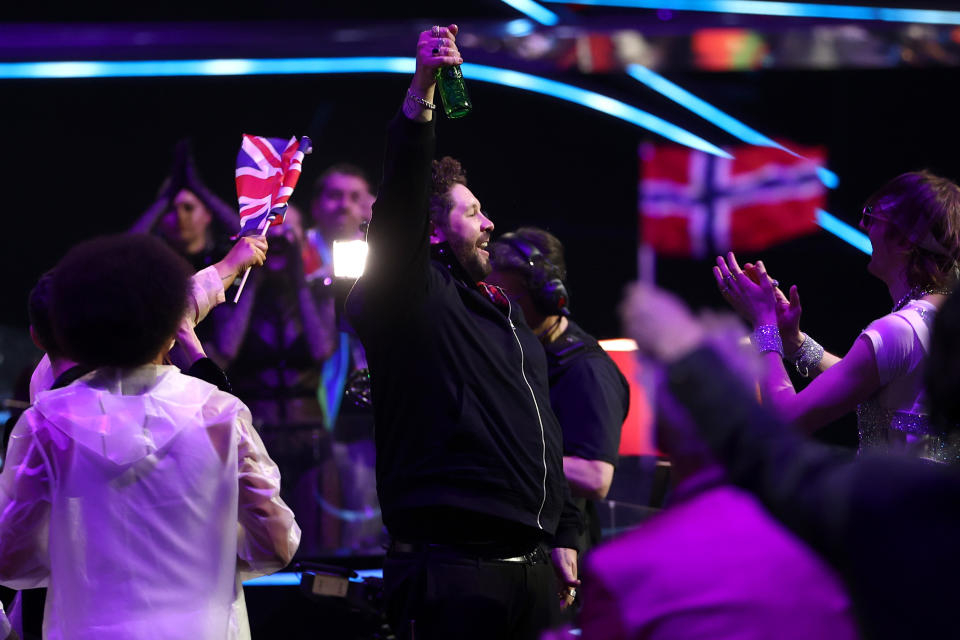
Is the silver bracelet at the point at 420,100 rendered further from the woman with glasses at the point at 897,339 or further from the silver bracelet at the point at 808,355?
the silver bracelet at the point at 808,355

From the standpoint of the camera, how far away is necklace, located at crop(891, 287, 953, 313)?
2252mm

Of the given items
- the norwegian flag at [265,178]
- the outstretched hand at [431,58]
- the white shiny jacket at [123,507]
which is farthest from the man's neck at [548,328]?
the white shiny jacket at [123,507]

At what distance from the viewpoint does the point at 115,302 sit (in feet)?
5.49

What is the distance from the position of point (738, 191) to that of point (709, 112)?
522mm

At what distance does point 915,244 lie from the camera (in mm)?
2256

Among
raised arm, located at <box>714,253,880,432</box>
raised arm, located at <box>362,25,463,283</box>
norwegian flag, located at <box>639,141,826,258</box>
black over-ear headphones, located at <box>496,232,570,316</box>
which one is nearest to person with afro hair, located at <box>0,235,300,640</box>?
raised arm, located at <box>362,25,463,283</box>

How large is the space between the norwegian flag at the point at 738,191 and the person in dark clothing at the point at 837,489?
4.61 m

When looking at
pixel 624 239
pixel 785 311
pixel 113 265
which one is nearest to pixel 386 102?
pixel 624 239

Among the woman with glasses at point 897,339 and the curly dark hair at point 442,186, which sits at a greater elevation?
the curly dark hair at point 442,186

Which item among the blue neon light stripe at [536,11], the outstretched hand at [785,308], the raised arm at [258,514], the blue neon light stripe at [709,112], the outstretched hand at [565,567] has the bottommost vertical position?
the outstretched hand at [565,567]

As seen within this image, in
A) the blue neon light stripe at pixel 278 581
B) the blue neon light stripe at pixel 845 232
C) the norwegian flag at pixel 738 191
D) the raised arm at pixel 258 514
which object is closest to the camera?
the raised arm at pixel 258 514

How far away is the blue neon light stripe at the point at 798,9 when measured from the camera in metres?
5.55

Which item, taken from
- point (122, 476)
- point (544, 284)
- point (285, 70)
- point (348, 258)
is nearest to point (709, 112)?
point (285, 70)

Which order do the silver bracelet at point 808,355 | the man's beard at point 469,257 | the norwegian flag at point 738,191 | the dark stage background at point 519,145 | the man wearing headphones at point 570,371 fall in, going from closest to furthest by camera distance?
the man's beard at point 469,257 < the silver bracelet at point 808,355 < the man wearing headphones at point 570,371 < the dark stage background at point 519,145 < the norwegian flag at point 738,191
